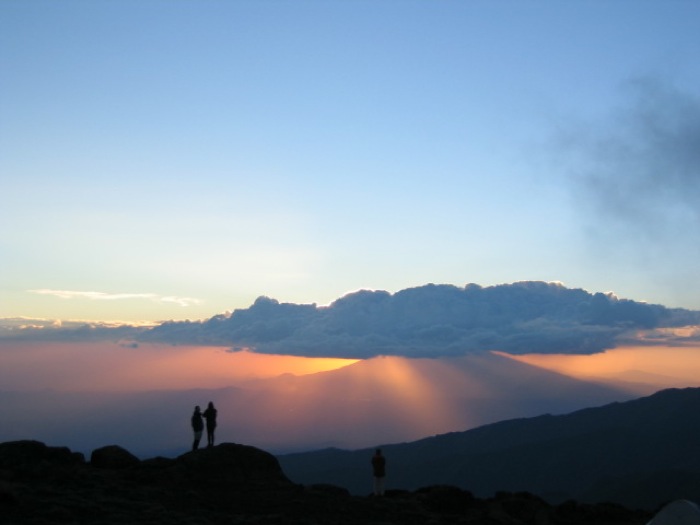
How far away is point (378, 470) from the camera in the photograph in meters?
32.7

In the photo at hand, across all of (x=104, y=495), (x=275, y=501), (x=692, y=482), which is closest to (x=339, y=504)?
(x=275, y=501)

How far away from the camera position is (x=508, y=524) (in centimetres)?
2975

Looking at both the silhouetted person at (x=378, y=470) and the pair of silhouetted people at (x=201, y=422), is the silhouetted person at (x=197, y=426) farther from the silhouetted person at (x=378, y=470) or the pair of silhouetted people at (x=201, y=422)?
the silhouetted person at (x=378, y=470)

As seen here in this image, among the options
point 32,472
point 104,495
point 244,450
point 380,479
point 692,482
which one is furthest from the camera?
point 692,482

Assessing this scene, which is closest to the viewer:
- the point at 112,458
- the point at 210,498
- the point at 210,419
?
the point at 210,498

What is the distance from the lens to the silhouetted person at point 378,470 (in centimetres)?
3238

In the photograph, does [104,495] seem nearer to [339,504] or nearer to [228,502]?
[228,502]

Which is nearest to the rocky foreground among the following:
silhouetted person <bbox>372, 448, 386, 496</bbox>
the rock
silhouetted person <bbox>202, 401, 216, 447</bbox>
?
the rock

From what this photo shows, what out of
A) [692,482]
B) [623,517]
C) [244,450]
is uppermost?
[244,450]

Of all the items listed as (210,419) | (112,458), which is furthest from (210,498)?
(210,419)

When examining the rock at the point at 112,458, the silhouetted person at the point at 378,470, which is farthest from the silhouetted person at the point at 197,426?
the silhouetted person at the point at 378,470

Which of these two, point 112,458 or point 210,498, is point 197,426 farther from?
point 210,498

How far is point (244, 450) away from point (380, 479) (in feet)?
22.9

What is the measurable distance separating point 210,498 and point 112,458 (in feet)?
24.8
